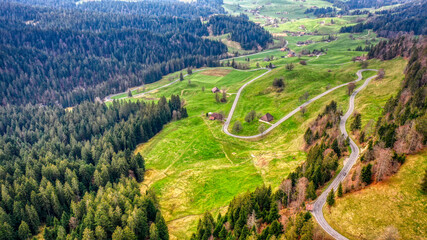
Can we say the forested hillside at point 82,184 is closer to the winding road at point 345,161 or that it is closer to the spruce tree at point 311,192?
the spruce tree at point 311,192

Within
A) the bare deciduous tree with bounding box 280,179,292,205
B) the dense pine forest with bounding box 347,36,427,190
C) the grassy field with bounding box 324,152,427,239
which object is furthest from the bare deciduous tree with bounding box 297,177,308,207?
the dense pine forest with bounding box 347,36,427,190

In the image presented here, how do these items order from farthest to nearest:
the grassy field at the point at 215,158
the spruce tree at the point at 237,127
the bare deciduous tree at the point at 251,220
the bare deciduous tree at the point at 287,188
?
the spruce tree at the point at 237,127 < the grassy field at the point at 215,158 < the bare deciduous tree at the point at 287,188 < the bare deciduous tree at the point at 251,220

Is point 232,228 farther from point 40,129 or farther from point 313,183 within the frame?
point 40,129

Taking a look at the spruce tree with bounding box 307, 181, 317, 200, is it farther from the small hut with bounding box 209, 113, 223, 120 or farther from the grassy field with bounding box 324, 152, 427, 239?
the small hut with bounding box 209, 113, 223, 120

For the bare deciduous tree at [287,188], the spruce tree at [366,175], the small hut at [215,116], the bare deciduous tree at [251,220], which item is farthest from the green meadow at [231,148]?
the spruce tree at [366,175]

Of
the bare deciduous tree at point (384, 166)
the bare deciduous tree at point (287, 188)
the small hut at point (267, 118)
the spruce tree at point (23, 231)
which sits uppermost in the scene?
the bare deciduous tree at point (384, 166)


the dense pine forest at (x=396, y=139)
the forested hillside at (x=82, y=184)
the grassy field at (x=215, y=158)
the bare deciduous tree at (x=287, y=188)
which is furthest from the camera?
the grassy field at (x=215, y=158)

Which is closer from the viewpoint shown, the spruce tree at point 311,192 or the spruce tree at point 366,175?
the spruce tree at point 366,175

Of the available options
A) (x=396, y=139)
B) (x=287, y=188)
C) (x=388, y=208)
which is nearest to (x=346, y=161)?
(x=396, y=139)
